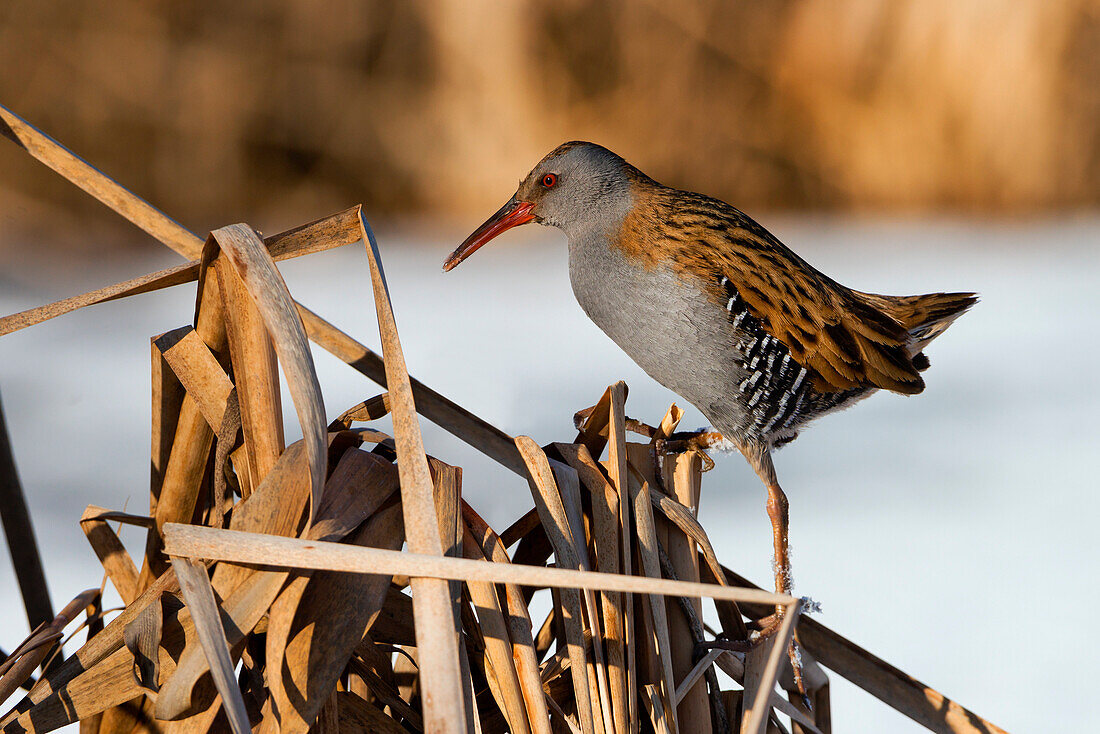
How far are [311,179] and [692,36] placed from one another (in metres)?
0.59

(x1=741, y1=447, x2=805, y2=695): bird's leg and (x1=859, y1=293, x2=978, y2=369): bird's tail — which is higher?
(x1=859, y1=293, x2=978, y2=369): bird's tail

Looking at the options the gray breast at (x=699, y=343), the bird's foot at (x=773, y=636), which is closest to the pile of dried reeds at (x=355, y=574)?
the bird's foot at (x=773, y=636)

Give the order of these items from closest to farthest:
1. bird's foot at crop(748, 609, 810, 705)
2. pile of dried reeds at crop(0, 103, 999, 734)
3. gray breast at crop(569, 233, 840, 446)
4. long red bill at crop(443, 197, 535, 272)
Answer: pile of dried reeds at crop(0, 103, 999, 734) < bird's foot at crop(748, 609, 810, 705) < gray breast at crop(569, 233, 840, 446) < long red bill at crop(443, 197, 535, 272)

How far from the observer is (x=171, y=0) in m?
1.22

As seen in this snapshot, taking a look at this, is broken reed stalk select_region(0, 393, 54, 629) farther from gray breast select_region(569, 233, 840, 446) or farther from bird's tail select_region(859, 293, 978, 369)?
bird's tail select_region(859, 293, 978, 369)

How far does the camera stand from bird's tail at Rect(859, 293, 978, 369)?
67 centimetres

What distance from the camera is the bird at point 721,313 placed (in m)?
0.54

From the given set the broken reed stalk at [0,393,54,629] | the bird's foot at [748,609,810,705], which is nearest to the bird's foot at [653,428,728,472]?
the bird's foot at [748,609,810,705]

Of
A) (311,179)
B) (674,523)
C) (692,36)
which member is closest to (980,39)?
(692,36)

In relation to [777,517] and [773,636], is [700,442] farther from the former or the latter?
[773,636]

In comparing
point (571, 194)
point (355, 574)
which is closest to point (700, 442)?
point (571, 194)

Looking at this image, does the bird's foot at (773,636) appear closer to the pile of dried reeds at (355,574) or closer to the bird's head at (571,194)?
the pile of dried reeds at (355,574)

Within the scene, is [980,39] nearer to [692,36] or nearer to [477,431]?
[692,36]

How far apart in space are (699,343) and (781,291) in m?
0.07
